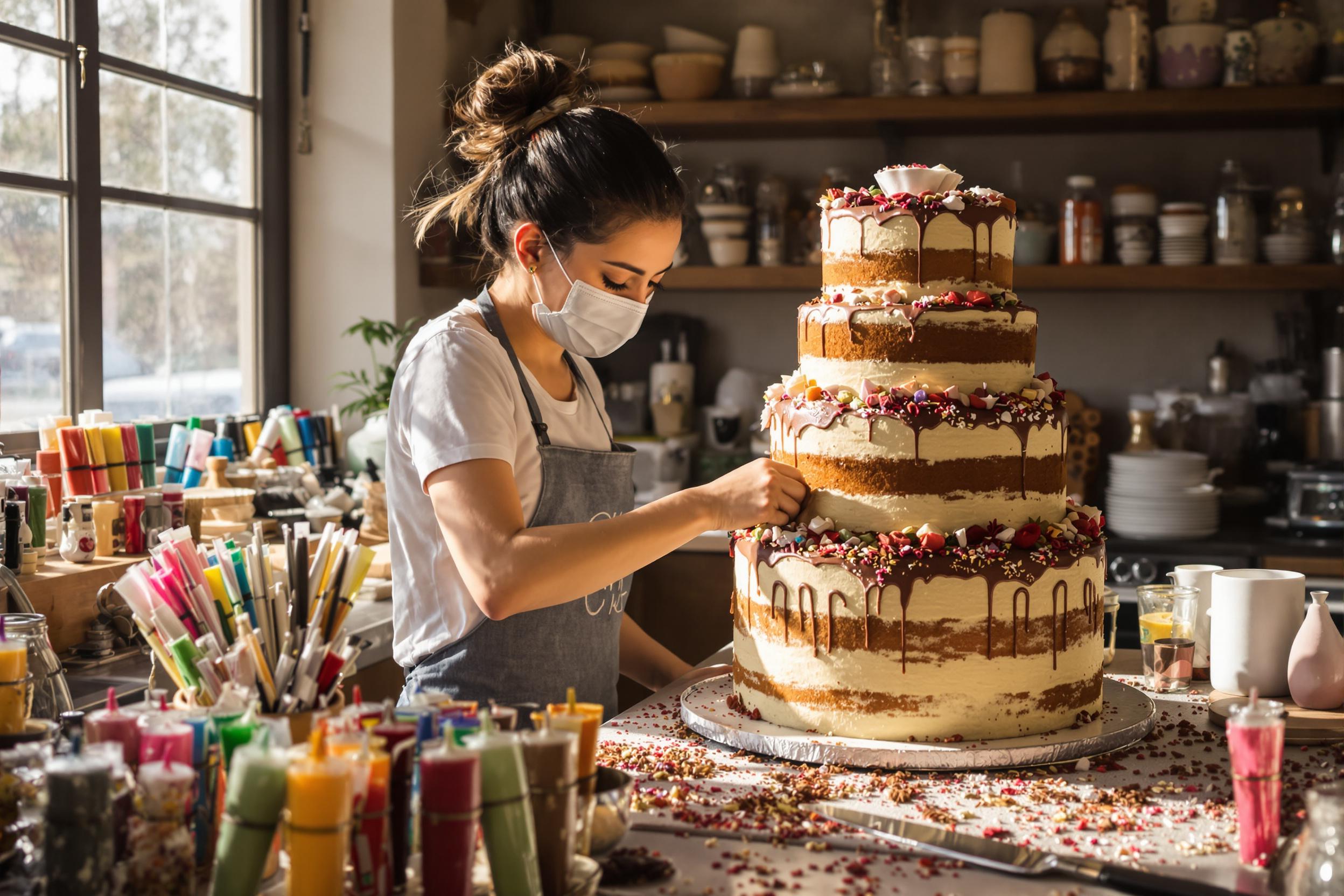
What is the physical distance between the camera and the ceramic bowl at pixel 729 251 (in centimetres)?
401

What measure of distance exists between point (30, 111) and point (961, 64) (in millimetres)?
2502

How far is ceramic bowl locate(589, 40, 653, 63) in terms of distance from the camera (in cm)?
403

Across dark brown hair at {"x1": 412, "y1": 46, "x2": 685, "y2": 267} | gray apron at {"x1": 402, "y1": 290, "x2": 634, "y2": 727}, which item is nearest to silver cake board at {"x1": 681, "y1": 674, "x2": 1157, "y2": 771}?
gray apron at {"x1": 402, "y1": 290, "x2": 634, "y2": 727}

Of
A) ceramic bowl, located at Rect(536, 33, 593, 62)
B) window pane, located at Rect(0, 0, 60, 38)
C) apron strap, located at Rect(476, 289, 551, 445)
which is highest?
ceramic bowl, located at Rect(536, 33, 593, 62)

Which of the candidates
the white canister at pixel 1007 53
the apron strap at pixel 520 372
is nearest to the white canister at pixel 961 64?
the white canister at pixel 1007 53

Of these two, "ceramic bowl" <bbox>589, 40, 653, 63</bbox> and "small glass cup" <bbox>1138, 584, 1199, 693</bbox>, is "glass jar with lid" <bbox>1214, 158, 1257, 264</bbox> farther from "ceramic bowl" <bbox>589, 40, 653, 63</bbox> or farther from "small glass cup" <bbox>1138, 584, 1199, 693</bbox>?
"small glass cup" <bbox>1138, 584, 1199, 693</bbox>

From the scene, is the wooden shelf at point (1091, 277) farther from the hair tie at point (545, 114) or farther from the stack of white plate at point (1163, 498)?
the hair tie at point (545, 114)

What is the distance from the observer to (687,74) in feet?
13.1

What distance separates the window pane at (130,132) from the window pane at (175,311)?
78 mm

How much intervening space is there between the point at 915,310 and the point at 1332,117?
2.76 meters

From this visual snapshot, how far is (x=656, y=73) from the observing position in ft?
13.2

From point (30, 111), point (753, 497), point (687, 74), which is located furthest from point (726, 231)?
point (753, 497)

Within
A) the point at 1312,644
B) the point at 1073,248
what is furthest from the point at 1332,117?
the point at 1312,644

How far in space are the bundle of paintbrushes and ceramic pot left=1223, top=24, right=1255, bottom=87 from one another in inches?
127
